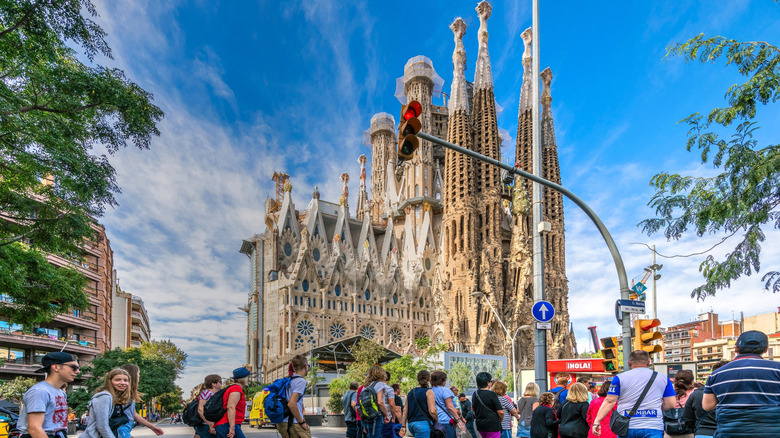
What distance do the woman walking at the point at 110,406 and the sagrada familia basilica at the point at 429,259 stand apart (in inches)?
1967

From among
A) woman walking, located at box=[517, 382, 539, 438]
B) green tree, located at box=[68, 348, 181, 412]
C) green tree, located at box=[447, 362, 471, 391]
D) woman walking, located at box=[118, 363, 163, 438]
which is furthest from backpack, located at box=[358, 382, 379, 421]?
green tree, located at box=[68, 348, 181, 412]

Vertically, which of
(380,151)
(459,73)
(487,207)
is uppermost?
(459,73)

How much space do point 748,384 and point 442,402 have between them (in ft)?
12.6

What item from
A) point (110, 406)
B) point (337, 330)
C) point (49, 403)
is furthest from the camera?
A: point (337, 330)

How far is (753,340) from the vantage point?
5074 millimetres

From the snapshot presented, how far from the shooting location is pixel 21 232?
15.5 meters

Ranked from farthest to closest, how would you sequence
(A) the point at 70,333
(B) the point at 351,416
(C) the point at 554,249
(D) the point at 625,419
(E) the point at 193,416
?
1. (C) the point at 554,249
2. (A) the point at 70,333
3. (B) the point at 351,416
4. (E) the point at 193,416
5. (D) the point at 625,419

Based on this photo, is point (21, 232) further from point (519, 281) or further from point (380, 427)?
point (519, 281)

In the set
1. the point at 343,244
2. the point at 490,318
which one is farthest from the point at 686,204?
the point at 343,244

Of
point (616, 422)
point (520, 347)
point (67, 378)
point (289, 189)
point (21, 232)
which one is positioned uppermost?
point (289, 189)

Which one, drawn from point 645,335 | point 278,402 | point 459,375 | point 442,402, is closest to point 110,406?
point 278,402

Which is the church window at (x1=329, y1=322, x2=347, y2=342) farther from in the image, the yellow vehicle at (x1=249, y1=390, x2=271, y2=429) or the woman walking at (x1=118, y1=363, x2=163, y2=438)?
the woman walking at (x1=118, y1=363, x2=163, y2=438)

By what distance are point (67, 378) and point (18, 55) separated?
30.3 ft

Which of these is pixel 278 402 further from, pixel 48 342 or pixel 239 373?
pixel 48 342
